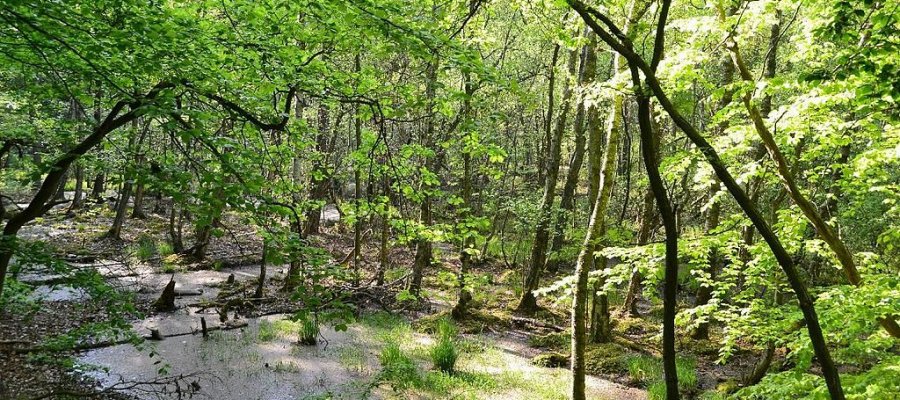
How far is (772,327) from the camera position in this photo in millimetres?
5055

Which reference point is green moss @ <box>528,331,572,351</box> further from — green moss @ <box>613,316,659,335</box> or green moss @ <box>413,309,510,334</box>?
green moss @ <box>613,316,659,335</box>

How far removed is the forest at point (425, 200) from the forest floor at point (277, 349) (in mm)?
69

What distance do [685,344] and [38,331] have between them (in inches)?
466

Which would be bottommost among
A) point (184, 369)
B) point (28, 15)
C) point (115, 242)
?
point (184, 369)

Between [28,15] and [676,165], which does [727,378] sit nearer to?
[676,165]

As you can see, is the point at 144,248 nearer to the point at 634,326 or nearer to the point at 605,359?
the point at 605,359

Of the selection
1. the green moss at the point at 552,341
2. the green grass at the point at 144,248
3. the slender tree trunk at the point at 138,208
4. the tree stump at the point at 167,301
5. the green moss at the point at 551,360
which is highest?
the slender tree trunk at the point at 138,208

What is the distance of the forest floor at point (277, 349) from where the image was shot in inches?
277

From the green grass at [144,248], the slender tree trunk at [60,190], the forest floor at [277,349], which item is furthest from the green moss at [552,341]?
the green grass at [144,248]

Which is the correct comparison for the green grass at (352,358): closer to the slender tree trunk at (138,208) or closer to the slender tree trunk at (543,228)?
the slender tree trunk at (543,228)

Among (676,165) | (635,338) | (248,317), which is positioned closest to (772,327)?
(676,165)

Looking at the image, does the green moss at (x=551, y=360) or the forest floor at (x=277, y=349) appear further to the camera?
the green moss at (x=551, y=360)

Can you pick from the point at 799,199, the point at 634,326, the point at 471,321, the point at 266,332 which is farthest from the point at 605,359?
the point at 266,332

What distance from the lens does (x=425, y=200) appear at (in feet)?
26.9
